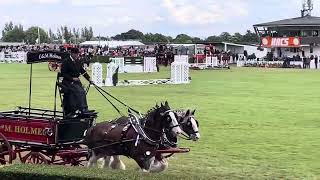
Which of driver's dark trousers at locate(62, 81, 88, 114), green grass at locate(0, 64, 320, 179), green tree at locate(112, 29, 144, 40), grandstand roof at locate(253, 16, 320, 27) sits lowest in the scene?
green grass at locate(0, 64, 320, 179)

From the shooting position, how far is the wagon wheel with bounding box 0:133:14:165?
35.4 ft

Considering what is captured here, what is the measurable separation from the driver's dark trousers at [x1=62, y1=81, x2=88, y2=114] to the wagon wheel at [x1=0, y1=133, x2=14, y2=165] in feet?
3.98

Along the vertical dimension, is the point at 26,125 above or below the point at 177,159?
above

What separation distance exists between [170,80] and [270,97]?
979cm

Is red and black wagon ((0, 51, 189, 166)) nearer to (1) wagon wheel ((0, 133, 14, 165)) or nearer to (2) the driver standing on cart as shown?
(1) wagon wheel ((0, 133, 14, 165))

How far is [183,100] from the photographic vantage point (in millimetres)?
25250

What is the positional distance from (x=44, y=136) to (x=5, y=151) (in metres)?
0.83

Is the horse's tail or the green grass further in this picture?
the green grass

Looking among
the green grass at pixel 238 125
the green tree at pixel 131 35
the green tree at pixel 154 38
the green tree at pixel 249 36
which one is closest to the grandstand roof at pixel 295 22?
the green tree at pixel 249 36

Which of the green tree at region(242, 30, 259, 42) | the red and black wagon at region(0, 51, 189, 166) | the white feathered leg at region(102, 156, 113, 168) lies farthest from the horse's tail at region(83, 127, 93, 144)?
the green tree at region(242, 30, 259, 42)

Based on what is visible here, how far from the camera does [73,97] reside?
11305mm

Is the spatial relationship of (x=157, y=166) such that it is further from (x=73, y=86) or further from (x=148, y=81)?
(x=148, y=81)

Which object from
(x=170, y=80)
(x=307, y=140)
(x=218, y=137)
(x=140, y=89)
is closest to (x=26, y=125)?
(x=218, y=137)

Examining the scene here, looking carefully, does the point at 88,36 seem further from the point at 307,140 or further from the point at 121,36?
the point at 307,140
